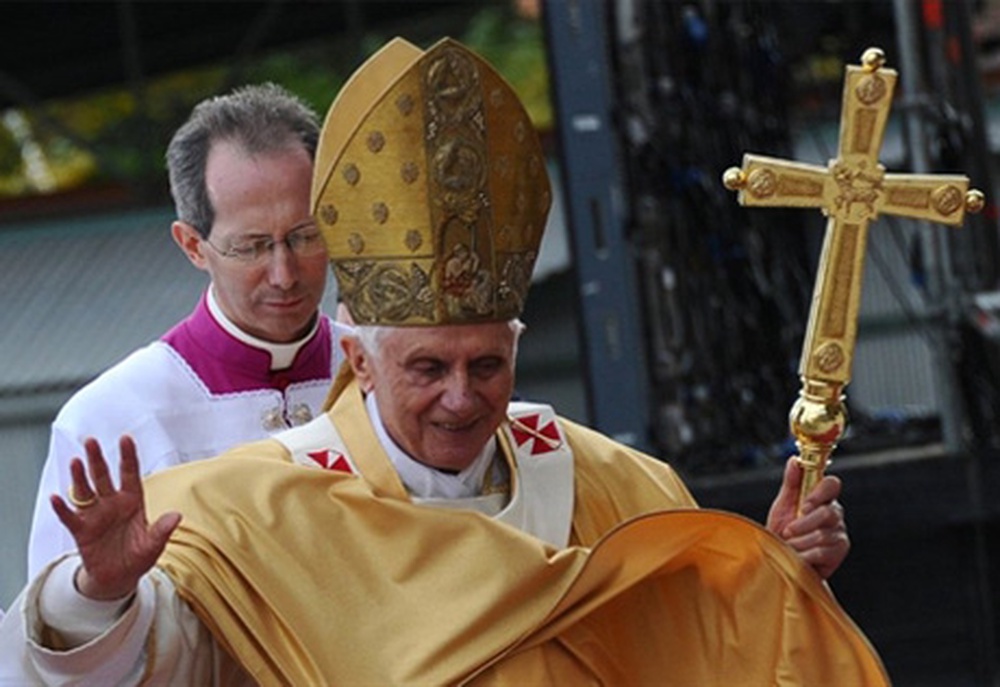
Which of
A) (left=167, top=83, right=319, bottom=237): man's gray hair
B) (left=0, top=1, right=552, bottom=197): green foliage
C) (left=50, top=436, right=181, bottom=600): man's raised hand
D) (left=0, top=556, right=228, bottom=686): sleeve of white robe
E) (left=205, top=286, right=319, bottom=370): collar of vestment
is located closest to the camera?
(left=50, top=436, right=181, bottom=600): man's raised hand

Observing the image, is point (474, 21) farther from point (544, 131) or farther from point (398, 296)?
point (398, 296)

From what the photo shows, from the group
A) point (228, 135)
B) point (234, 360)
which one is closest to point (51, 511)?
point (234, 360)

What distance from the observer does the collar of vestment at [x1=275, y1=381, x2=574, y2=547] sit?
4543mm

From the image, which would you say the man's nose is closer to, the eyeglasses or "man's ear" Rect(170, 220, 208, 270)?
the eyeglasses

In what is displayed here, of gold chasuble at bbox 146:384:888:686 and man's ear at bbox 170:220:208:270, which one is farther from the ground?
man's ear at bbox 170:220:208:270

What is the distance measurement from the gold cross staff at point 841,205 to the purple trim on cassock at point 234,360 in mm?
1268

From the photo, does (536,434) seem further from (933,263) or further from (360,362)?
(933,263)

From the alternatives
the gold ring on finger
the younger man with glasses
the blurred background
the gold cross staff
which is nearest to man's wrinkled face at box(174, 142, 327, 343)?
the younger man with glasses

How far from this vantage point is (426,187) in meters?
4.61

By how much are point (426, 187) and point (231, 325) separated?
1036 mm

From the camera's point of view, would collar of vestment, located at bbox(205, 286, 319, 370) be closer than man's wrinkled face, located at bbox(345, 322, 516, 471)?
No

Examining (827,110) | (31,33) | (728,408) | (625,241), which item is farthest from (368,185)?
(31,33)

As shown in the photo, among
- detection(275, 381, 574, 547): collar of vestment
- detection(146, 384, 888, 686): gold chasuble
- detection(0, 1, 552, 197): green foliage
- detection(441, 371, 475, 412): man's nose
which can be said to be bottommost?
detection(146, 384, 888, 686): gold chasuble

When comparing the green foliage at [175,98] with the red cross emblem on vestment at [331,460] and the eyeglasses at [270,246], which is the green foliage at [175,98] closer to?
the eyeglasses at [270,246]
